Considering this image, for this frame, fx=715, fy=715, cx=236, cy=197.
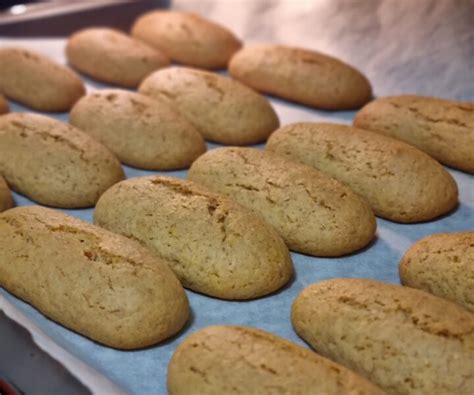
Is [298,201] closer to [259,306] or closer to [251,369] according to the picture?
[259,306]

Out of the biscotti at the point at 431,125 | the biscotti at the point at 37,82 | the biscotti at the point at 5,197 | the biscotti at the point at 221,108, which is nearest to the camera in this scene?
the biscotti at the point at 5,197

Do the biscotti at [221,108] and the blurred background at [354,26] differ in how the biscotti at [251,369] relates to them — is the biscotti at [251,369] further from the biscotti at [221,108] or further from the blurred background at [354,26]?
the blurred background at [354,26]

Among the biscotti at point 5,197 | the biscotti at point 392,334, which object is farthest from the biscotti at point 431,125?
the biscotti at point 5,197

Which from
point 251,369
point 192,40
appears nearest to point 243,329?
point 251,369

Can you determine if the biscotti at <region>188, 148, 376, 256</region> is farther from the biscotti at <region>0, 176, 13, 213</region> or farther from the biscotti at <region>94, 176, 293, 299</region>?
the biscotti at <region>0, 176, 13, 213</region>

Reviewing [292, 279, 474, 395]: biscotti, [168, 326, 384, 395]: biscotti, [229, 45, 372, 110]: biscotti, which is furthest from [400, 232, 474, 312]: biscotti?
[229, 45, 372, 110]: biscotti

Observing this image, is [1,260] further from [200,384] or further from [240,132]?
[240,132]

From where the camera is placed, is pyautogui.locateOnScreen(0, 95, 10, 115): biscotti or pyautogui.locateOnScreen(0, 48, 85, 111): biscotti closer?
pyautogui.locateOnScreen(0, 95, 10, 115): biscotti
